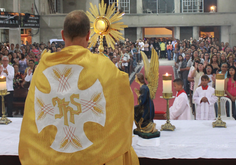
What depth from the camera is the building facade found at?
71.8 ft

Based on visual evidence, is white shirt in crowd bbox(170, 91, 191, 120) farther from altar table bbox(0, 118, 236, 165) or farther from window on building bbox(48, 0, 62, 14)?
window on building bbox(48, 0, 62, 14)

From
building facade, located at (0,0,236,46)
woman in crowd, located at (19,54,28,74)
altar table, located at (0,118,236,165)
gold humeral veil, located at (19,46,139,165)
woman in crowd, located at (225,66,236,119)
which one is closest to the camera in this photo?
gold humeral veil, located at (19,46,139,165)

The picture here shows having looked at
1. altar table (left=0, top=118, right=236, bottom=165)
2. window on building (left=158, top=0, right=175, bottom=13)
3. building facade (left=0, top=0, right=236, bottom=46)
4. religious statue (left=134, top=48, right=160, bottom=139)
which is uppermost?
window on building (left=158, top=0, right=175, bottom=13)

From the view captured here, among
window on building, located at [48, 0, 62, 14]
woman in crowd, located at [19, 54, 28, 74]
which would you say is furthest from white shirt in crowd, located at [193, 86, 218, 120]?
window on building, located at [48, 0, 62, 14]

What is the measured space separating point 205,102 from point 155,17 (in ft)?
62.5

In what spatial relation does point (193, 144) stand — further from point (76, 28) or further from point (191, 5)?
point (191, 5)

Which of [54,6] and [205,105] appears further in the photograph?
[54,6]

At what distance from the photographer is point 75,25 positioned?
194 centimetres

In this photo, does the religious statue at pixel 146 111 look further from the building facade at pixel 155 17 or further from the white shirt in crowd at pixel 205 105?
the building facade at pixel 155 17

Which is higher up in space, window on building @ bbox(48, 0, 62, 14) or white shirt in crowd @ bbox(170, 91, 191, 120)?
window on building @ bbox(48, 0, 62, 14)

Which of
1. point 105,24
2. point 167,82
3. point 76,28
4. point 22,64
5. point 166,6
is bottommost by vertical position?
point 167,82

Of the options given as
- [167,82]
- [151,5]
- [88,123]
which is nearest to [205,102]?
[167,82]

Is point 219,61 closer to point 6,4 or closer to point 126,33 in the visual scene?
point 126,33

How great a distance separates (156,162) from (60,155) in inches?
36.0
